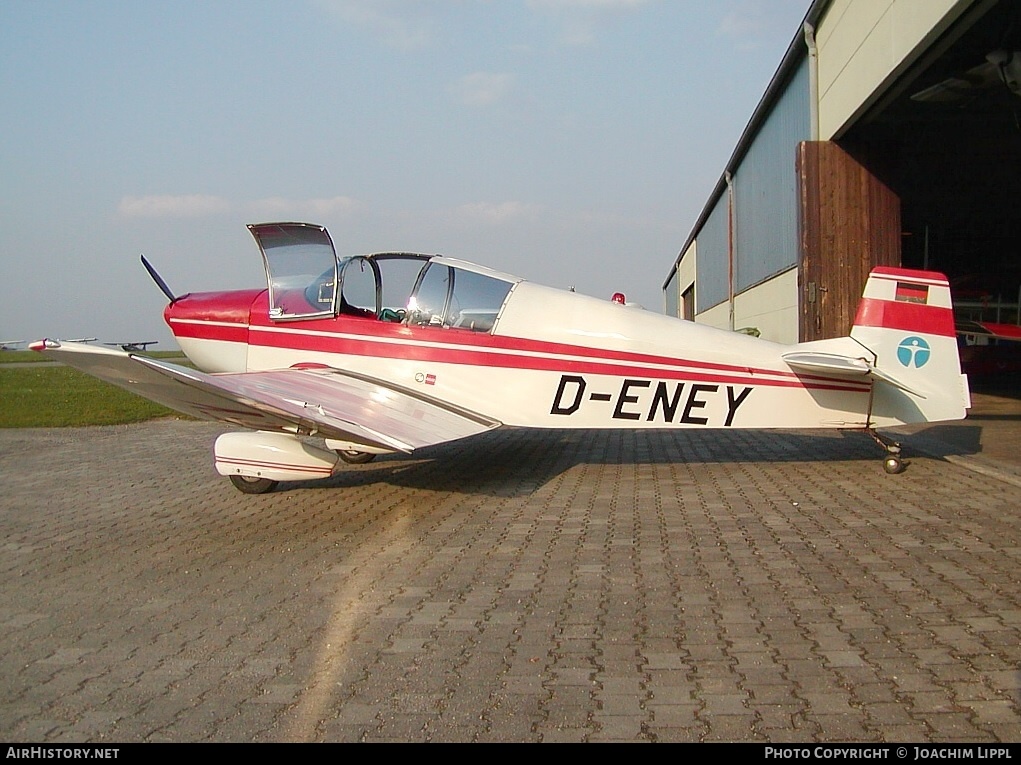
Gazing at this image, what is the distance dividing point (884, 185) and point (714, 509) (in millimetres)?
7948

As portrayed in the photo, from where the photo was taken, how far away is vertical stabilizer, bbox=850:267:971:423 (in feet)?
23.3

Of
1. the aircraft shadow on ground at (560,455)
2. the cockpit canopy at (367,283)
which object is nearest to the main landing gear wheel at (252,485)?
the aircraft shadow on ground at (560,455)

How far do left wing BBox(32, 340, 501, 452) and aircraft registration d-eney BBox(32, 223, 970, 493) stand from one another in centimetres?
4

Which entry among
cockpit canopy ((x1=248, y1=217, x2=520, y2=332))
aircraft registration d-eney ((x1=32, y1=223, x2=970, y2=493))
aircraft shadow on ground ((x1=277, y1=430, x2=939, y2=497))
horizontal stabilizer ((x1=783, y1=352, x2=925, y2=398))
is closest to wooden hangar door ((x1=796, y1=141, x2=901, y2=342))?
aircraft shadow on ground ((x1=277, y1=430, x2=939, y2=497))

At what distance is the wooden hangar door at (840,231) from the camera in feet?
38.5

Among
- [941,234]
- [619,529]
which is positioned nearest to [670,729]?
[619,529]

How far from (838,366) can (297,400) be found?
4594mm

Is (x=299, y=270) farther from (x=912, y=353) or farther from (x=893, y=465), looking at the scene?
(x=893, y=465)

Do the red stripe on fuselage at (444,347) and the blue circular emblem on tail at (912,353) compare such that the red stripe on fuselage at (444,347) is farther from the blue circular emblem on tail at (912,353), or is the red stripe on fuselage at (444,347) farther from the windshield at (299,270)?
the blue circular emblem on tail at (912,353)

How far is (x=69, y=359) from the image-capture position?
530 cm

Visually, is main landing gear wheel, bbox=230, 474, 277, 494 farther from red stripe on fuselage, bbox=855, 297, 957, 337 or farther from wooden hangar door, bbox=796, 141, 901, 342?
wooden hangar door, bbox=796, 141, 901, 342

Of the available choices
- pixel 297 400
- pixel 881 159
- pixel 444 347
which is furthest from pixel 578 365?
pixel 881 159

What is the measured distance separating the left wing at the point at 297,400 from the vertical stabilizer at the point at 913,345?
3.58 meters

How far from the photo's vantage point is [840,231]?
11742 millimetres
